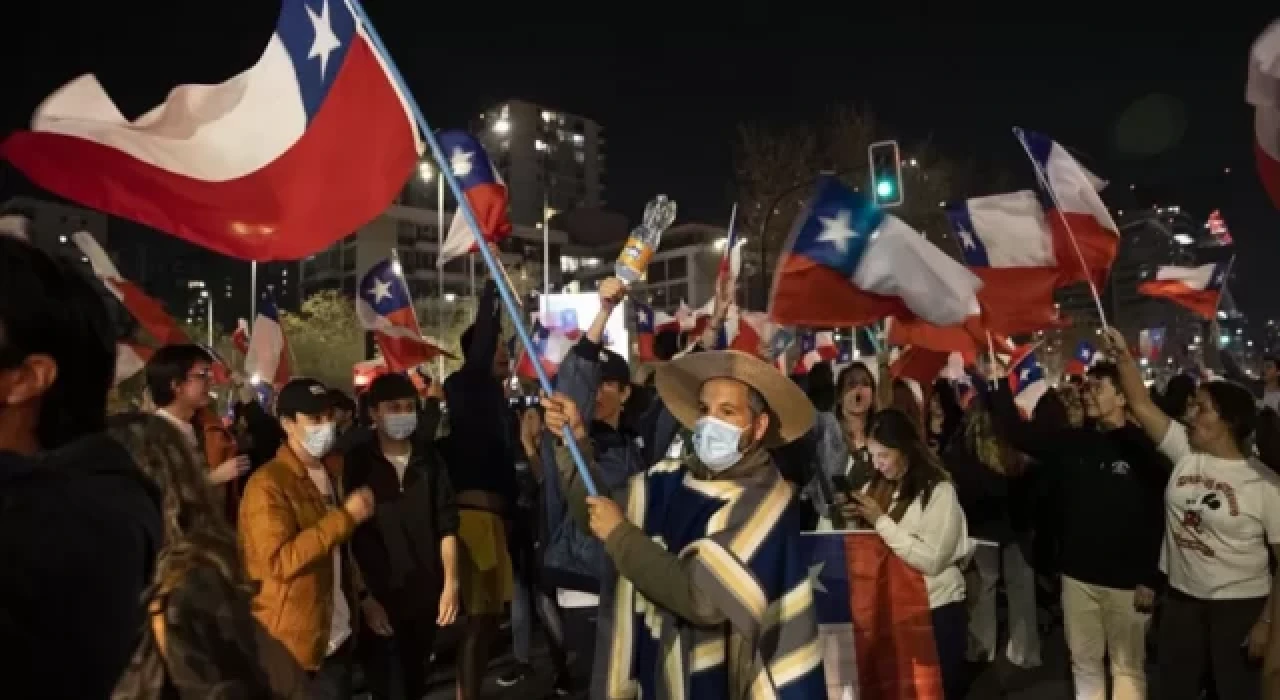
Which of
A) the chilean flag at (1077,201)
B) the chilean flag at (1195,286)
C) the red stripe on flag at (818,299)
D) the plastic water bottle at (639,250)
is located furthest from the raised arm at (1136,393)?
the chilean flag at (1195,286)

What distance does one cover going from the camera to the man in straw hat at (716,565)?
2939 mm

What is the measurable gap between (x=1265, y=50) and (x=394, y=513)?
463cm

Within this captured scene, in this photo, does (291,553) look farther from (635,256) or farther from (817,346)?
(817,346)

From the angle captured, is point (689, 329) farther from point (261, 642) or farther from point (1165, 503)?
point (261, 642)

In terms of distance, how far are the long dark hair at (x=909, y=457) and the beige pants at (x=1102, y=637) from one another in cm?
132

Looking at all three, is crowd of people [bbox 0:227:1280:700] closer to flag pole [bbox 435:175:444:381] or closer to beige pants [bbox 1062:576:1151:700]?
beige pants [bbox 1062:576:1151:700]

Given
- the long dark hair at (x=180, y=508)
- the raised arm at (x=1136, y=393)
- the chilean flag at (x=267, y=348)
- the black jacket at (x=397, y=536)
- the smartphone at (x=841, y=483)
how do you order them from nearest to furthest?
the long dark hair at (x=180, y=508) < the black jacket at (x=397, y=536) < the raised arm at (x=1136, y=393) < the smartphone at (x=841, y=483) < the chilean flag at (x=267, y=348)

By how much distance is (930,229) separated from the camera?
31062mm

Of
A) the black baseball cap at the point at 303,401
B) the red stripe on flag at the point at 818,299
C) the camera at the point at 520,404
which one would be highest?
the red stripe on flag at the point at 818,299

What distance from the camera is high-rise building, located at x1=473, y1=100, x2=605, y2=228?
113438 millimetres

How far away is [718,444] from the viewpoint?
3.28m

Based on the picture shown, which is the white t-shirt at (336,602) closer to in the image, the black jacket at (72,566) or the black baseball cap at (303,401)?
the black baseball cap at (303,401)

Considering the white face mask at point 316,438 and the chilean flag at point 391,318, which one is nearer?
the white face mask at point 316,438

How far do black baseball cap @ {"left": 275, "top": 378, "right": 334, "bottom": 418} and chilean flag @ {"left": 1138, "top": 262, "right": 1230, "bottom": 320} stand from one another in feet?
35.4
